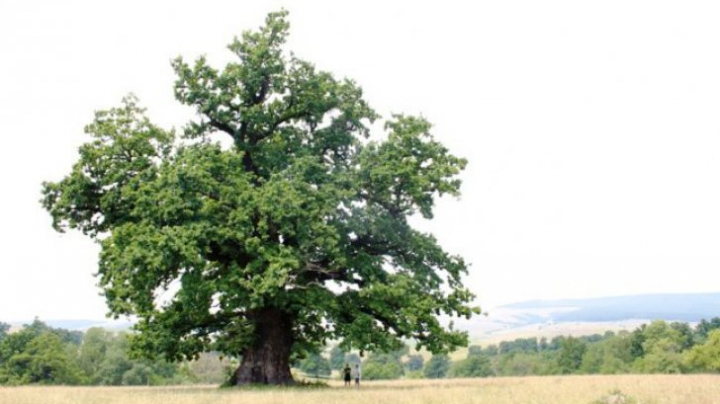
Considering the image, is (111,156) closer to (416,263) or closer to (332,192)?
(332,192)

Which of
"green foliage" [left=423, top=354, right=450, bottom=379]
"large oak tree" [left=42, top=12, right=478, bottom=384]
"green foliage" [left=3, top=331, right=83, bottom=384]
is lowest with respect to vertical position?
"green foliage" [left=423, top=354, right=450, bottom=379]

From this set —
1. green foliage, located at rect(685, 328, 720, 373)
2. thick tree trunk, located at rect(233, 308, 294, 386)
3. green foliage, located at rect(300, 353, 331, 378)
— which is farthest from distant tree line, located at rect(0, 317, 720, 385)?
thick tree trunk, located at rect(233, 308, 294, 386)

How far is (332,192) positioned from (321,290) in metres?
4.62

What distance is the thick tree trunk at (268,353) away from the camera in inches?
1358

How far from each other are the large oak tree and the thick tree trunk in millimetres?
69

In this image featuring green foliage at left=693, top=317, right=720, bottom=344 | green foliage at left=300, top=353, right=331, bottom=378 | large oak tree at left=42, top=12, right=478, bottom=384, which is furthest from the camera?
green foliage at left=693, top=317, right=720, bottom=344

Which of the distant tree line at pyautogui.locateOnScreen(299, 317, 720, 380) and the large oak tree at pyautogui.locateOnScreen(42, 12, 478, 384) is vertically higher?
the large oak tree at pyautogui.locateOnScreen(42, 12, 478, 384)

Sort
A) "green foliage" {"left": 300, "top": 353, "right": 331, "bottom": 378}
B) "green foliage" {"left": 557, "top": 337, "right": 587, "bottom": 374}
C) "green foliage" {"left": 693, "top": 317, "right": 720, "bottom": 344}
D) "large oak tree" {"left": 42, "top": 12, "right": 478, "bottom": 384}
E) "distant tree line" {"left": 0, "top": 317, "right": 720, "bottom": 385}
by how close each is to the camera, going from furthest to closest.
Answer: "green foliage" {"left": 693, "top": 317, "right": 720, "bottom": 344}, "green foliage" {"left": 300, "top": 353, "right": 331, "bottom": 378}, "green foliage" {"left": 557, "top": 337, "right": 587, "bottom": 374}, "distant tree line" {"left": 0, "top": 317, "right": 720, "bottom": 385}, "large oak tree" {"left": 42, "top": 12, "right": 478, "bottom": 384}

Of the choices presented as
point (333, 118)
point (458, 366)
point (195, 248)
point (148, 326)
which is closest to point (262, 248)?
point (195, 248)

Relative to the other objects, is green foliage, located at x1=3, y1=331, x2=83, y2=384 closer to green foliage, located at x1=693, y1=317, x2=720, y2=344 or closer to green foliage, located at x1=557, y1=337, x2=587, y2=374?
green foliage, located at x1=557, y1=337, x2=587, y2=374

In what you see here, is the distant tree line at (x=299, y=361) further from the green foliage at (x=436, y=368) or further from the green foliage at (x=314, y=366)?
the green foliage at (x=436, y=368)

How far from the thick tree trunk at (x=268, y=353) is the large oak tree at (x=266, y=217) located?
7 centimetres

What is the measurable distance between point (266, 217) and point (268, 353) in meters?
7.98

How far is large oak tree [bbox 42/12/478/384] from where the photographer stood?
30.4 m
